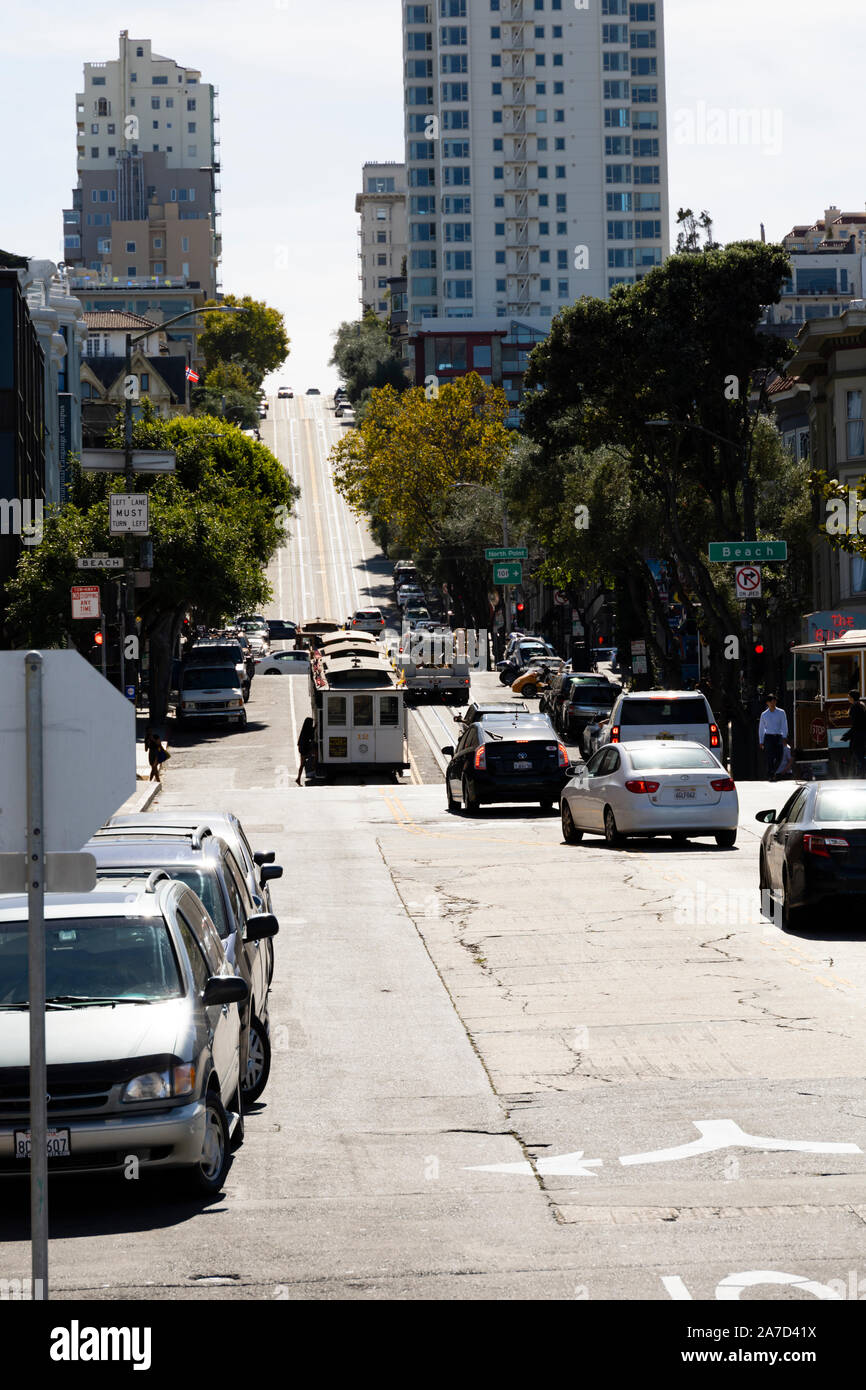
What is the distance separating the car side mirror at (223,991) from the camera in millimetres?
9453

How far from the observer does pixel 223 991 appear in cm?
947

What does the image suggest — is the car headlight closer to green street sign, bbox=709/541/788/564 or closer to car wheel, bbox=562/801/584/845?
car wheel, bbox=562/801/584/845

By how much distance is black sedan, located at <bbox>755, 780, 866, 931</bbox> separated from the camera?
16812 mm

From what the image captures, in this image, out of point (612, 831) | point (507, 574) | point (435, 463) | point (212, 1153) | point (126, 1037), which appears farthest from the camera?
point (435, 463)

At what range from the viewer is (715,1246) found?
307 inches

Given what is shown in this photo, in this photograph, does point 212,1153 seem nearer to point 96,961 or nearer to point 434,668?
point 96,961

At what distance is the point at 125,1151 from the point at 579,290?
499 feet

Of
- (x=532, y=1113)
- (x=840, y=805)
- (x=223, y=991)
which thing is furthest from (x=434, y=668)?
(x=223, y=991)

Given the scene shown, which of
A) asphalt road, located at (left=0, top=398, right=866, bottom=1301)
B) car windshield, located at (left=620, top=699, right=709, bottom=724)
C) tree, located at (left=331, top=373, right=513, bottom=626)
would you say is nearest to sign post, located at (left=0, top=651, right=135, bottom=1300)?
asphalt road, located at (left=0, top=398, right=866, bottom=1301)

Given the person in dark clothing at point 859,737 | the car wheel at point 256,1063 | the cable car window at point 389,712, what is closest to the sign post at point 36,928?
the car wheel at point 256,1063

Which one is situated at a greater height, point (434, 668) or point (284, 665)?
point (434, 668)

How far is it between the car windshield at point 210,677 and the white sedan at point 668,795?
33.1m

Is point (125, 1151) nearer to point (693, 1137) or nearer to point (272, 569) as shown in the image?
point (693, 1137)

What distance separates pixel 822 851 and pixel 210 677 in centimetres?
4155
